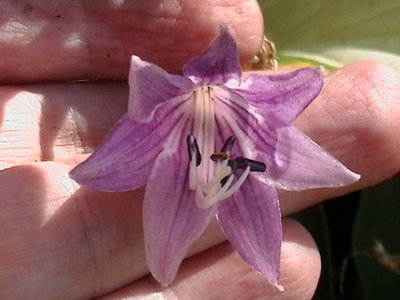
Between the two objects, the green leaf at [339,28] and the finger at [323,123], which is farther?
the green leaf at [339,28]

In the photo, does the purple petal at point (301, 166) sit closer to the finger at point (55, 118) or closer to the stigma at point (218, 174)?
the stigma at point (218, 174)

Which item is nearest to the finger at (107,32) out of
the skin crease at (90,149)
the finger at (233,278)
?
the skin crease at (90,149)

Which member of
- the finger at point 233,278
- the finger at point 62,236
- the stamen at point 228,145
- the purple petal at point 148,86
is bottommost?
the finger at point 233,278

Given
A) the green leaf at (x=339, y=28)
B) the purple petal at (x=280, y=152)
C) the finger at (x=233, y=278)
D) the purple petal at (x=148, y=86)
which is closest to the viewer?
the purple petal at (x=148, y=86)

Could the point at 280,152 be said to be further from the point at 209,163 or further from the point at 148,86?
the point at 148,86

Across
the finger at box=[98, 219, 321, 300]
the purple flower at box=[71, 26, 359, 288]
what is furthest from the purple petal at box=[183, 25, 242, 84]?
the finger at box=[98, 219, 321, 300]

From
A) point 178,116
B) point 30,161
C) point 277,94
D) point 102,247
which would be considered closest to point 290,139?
point 277,94

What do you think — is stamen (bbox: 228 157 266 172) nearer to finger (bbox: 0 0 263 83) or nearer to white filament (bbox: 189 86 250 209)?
white filament (bbox: 189 86 250 209)

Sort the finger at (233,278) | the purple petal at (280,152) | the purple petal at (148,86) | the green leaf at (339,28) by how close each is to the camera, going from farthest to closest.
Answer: the green leaf at (339,28) < the finger at (233,278) < the purple petal at (280,152) < the purple petal at (148,86)

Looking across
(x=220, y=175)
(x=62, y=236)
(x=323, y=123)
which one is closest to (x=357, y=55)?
(x=323, y=123)
